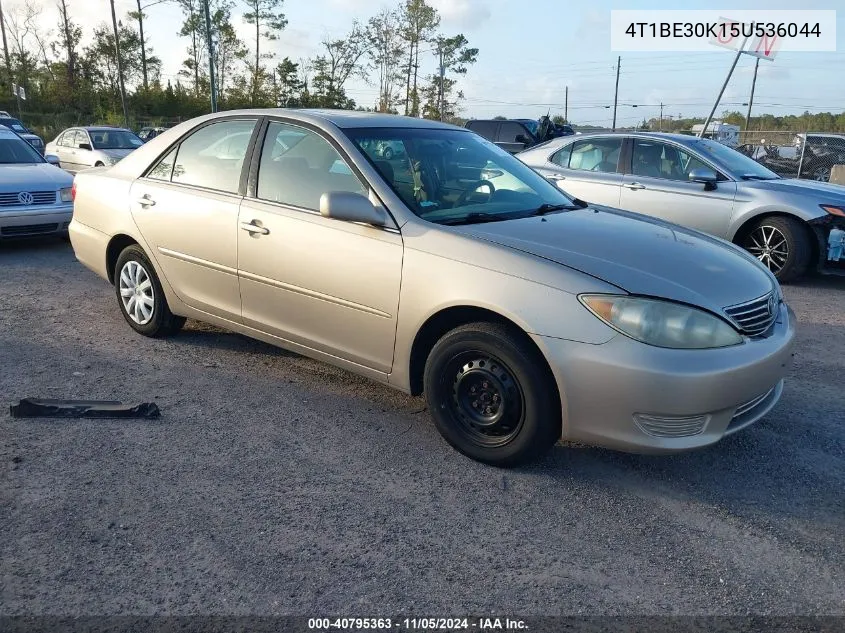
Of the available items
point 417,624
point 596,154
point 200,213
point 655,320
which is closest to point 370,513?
point 417,624

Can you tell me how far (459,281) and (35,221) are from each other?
7.01 meters

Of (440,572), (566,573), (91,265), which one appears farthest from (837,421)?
(91,265)

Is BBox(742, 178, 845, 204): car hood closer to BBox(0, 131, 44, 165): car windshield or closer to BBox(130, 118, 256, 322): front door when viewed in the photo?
BBox(130, 118, 256, 322): front door

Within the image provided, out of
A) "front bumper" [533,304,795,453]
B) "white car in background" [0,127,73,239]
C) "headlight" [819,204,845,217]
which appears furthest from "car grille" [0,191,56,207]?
"headlight" [819,204,845,217]

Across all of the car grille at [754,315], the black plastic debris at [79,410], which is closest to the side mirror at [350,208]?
the black plastic debris at [79,410]

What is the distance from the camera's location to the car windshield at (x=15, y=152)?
30.3 ft

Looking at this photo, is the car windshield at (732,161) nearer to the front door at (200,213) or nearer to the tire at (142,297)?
the front door at (200,213)

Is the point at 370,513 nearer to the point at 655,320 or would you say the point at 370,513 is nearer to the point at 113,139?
the point at 655,320

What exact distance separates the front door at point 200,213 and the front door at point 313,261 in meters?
0.15

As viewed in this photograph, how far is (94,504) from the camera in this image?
9.55ft

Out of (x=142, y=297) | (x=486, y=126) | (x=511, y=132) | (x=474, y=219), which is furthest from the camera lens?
(x=486, y=126)

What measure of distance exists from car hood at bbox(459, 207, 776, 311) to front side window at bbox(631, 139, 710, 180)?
165 inches

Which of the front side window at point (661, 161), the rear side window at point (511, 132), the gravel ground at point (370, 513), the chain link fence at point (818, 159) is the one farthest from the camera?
the rear side window at point (511, 132)

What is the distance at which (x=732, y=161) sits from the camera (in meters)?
7.84
